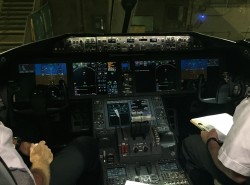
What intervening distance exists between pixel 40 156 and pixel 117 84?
3.49ft

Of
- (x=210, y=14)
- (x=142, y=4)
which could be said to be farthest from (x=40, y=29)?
(x=210, y=14)

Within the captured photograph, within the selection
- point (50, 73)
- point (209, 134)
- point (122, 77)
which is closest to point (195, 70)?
point (122, 77)

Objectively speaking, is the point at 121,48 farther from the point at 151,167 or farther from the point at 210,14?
the point at 210,14

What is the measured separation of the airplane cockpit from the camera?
7.08ft

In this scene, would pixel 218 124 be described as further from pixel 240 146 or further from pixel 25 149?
pixel 25 149

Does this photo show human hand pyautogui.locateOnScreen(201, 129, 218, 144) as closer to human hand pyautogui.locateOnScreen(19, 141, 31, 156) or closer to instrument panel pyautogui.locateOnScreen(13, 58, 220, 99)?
instrument panel pyautogui.locateOnScreen(13, 58, 220, 99)

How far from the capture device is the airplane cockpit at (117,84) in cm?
216

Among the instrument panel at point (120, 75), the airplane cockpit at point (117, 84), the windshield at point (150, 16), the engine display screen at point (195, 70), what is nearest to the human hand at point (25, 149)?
the airplane cockpit at point (117, 84)

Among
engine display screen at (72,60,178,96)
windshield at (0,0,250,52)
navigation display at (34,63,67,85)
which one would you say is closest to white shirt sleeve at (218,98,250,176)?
engine display screen at (72,60,178,96)

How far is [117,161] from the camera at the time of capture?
2.03 metres

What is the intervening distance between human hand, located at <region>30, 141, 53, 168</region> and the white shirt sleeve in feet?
2.76

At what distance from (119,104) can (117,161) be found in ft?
1.66

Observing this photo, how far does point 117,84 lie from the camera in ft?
7.96

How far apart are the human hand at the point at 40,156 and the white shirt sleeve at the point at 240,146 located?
84 centimetres
